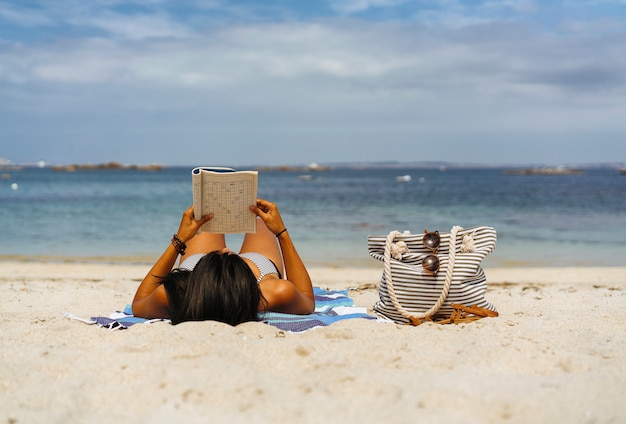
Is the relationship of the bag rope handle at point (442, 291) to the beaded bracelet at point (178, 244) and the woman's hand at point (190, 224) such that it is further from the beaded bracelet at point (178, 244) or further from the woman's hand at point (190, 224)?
the beaded bracelet at point (178, 244)

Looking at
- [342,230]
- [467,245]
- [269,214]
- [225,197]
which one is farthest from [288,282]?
[342,230]

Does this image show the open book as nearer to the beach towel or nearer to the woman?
the woman

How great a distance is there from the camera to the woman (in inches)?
159

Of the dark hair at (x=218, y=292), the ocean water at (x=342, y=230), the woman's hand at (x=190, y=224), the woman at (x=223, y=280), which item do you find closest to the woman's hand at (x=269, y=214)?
the woman at (x=223, y=280)

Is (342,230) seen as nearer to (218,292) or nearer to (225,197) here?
(225,197)

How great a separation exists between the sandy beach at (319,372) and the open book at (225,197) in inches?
35.2

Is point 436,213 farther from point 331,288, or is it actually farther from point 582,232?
point 331,288

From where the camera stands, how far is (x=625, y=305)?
5520mm

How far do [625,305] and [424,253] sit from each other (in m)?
2.21

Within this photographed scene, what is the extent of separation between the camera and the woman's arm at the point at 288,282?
440 centimetres

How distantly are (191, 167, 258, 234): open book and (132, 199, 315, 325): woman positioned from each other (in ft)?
0.22

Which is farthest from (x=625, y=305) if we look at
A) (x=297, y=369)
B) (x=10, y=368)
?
(x=10, y=368)

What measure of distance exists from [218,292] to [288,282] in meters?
0.61

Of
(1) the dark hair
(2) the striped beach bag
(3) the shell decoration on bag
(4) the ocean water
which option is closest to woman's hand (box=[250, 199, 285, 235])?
(1) the dark hair
